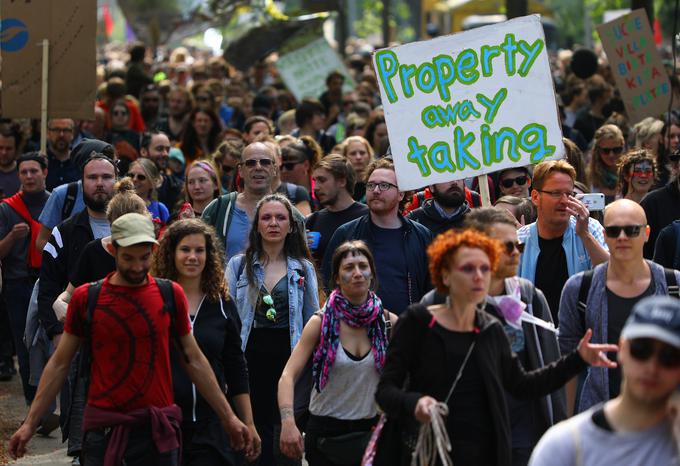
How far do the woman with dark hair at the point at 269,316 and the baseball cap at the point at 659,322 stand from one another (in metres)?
4.14

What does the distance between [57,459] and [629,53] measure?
7.42 m

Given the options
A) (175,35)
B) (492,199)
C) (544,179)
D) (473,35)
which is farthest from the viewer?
(175,35)

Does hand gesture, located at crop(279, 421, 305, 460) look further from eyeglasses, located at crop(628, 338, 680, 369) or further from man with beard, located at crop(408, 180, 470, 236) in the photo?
eyeglasses, located at crop(628, 338, 680, 369)

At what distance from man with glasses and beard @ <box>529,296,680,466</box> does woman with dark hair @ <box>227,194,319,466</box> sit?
3991 mm

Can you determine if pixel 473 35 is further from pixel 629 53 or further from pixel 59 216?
pixel 629 53

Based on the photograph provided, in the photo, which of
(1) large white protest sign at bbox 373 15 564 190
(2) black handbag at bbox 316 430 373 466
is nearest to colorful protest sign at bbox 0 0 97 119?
(1) large white protest sign at bbox 373 15 564 190

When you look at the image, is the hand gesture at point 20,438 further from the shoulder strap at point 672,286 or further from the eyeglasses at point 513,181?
the eyeglasses at point 513,181

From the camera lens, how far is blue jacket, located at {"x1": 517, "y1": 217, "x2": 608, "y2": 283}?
762 cm

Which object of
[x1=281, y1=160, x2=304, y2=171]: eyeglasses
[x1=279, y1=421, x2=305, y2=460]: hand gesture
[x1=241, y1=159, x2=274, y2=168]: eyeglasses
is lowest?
[x1=279, y1=421, x2=305, y2=460]: hand gesture

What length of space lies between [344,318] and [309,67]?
13.2 meters

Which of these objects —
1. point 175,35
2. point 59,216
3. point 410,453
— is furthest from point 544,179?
point 175,35

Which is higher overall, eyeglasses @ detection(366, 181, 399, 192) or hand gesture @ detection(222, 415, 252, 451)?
eyeglasses @ detection(366, 181, 399, 192)

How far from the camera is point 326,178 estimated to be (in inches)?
373

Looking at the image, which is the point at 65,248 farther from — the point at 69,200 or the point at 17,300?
the point at 17,300
